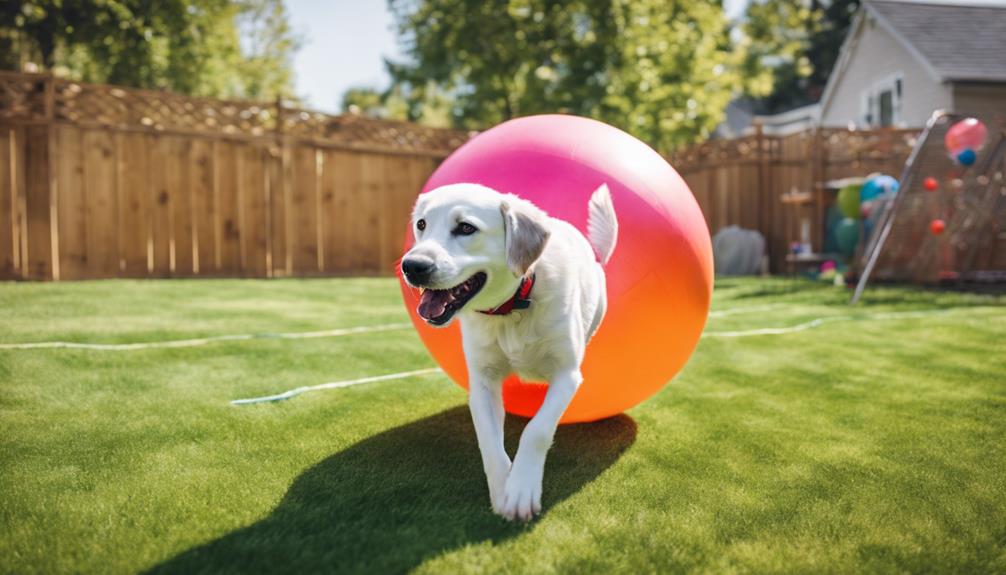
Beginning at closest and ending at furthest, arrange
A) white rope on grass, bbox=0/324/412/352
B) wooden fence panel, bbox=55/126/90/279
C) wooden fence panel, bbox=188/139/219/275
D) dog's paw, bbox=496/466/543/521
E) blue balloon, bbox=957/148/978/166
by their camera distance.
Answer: dog's paw, bbox=496/466/543/521, white rope on grass, bbox=0/324/412/352, blue balloon, bbox=957/148/978/166, wooden fence panel, bbox=55/126/90/279, wooden fence panel, bbox=188/139/219/275

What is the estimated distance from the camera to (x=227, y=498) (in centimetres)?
284

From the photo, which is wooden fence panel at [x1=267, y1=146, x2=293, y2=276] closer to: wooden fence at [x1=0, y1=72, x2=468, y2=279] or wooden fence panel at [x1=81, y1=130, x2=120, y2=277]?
wooden fence at [x1=0, y1=72, x2=468, y2=279]

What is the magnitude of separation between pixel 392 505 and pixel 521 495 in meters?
0.53

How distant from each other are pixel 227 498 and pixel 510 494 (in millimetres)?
1145

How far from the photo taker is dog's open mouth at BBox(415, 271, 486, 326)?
267cm

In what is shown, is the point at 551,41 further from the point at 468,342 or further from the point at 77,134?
the point at 468,342

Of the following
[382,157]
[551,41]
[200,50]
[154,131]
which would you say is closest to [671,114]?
[551,41]

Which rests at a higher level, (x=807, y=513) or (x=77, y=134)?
(x=77, y=134)

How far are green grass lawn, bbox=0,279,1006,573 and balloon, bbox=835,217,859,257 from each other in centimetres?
861

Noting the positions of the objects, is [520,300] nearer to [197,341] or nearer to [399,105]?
[197,341]

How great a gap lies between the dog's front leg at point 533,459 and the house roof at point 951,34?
21.5 m

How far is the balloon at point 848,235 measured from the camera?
14250 mm

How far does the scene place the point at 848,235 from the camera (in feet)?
47.1

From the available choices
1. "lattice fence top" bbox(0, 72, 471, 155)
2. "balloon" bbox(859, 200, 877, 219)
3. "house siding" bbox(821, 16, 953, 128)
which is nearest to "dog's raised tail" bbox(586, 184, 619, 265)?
"lattice fence top" bbox(0, 72, 471, 155)
